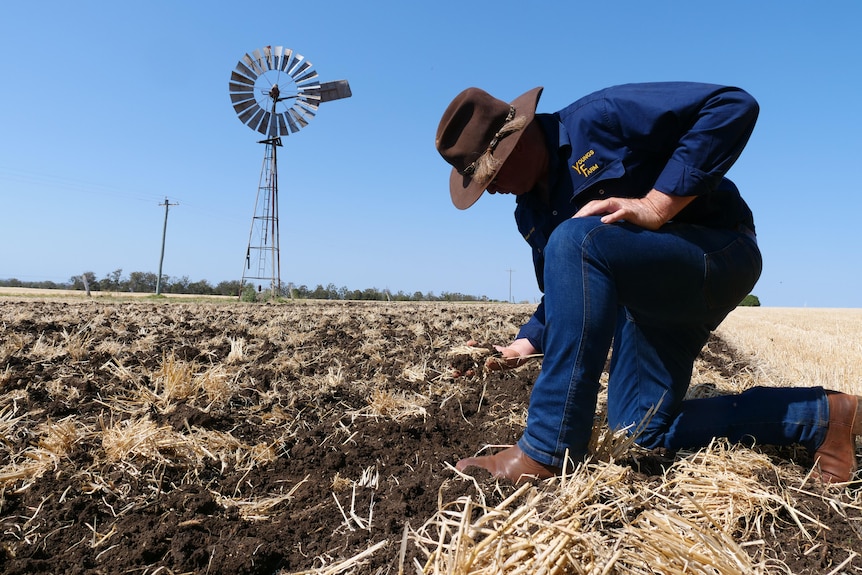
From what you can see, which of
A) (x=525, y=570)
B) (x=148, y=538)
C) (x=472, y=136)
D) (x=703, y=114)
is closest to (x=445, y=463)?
(x=525, y=570)

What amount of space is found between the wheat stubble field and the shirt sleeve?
0.98 metres

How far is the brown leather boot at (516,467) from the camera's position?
6.38 feet

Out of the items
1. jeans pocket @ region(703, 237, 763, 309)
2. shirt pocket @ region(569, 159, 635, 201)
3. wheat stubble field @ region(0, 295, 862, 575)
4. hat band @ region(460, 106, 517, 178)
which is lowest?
wheat stubble field @ region(0, 295, 862, 575)

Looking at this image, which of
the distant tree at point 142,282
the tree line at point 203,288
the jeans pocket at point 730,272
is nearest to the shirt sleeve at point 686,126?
the jeans pocket at point 730,272

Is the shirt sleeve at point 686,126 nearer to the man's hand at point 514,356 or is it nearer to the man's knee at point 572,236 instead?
the man's knee at point 572,236

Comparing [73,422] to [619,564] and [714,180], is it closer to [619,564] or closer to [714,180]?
[619,564]

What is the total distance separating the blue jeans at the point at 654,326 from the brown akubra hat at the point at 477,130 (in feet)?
1.57

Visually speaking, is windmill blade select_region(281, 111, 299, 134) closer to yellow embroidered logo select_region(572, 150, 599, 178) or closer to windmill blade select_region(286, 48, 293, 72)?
windmill blade select_region(286, 48, 293, 72)

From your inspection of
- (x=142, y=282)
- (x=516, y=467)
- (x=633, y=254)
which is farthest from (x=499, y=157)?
(x=142, y=282)

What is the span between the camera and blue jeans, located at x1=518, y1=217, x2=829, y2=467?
1.92 m

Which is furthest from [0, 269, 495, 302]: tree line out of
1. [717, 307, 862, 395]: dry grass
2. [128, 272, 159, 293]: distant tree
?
[717, 307, 862, 395]: dry grass

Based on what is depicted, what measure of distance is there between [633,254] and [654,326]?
2.12ft

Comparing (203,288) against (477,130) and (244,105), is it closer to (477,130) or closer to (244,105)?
(244,105)

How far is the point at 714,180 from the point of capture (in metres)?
1.96
